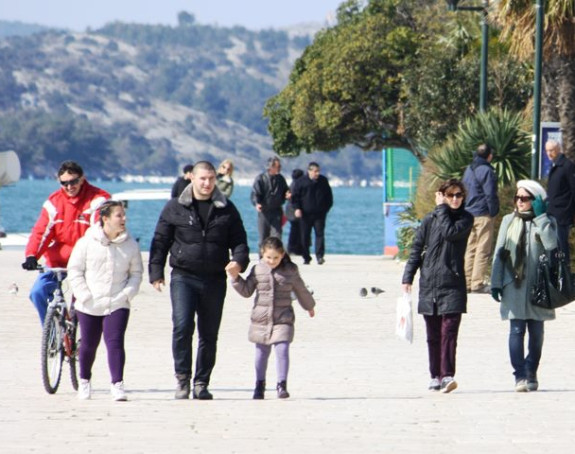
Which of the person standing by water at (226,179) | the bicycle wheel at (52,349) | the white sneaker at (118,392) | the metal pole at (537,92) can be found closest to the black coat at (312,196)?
the person standing by water at (226,179)

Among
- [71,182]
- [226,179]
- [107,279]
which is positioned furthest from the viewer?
[226,179]

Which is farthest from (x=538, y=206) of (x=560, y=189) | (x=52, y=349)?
(x=560, y=189)

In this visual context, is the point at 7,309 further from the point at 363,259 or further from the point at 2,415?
the point at 363,259

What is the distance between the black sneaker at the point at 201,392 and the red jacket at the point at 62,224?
50.4 inches

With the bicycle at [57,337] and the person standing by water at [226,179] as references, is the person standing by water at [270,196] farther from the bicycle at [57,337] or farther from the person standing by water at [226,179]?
the bicycle at [57,337]

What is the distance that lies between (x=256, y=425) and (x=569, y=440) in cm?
174

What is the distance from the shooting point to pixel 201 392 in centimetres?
1035

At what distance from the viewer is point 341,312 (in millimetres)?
17594

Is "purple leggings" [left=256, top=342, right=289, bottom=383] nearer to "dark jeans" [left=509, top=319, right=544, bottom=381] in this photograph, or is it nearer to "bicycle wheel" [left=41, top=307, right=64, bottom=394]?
"bicycle wheel" [left=41, top=307, right=64, bottom=394]

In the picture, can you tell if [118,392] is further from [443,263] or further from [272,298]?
[443,263]

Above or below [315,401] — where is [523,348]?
above

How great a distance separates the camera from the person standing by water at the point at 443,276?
428 inches

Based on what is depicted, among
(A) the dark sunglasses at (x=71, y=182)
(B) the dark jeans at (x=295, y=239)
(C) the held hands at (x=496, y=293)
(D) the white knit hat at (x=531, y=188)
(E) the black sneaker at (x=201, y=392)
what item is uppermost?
(A) the dark sunglasses at (x=71, y=182)

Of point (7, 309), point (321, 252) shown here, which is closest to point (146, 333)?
point (7, 309)
